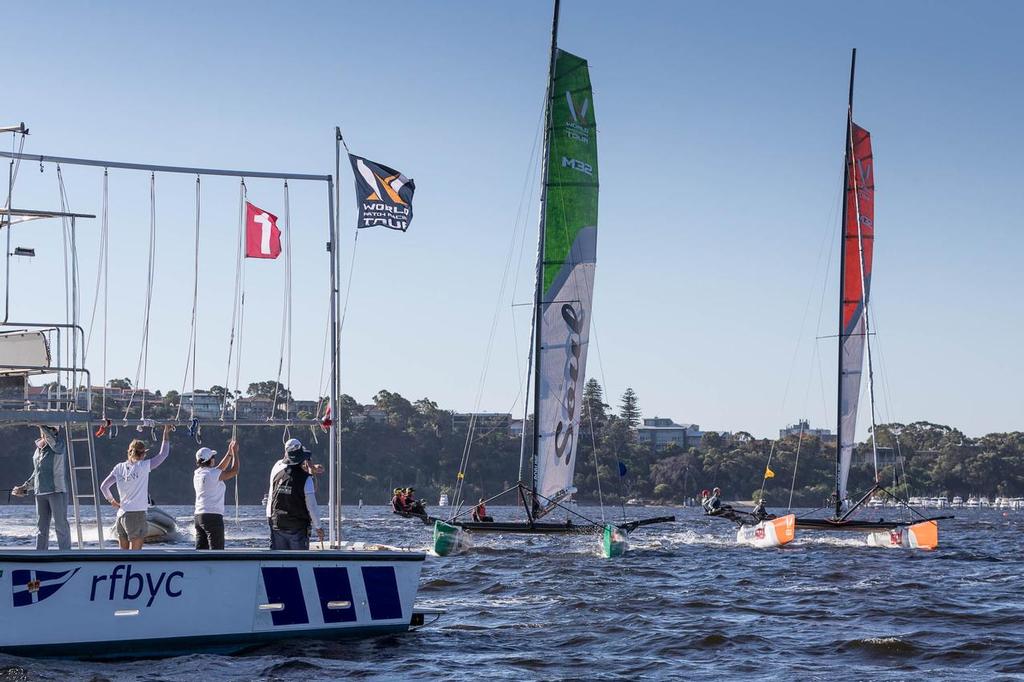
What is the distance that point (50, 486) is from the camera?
15.3m

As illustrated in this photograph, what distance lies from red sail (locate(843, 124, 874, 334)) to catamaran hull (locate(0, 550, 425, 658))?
1510 inches

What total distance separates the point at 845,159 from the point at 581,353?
1951cm

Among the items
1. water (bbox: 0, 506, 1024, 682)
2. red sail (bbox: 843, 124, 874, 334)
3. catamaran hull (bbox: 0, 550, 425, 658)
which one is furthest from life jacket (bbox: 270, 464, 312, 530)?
red sail (bbox: 843, 124, 874, 334)

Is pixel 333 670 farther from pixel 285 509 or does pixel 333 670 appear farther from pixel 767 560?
pixel 767 560

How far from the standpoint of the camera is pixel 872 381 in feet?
167

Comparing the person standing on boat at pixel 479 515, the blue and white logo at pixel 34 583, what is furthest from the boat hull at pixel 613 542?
the blue and white logo at pixel 34 583

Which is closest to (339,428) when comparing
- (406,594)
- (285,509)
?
(285,509)

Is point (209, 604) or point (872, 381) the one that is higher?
point (872, 381)

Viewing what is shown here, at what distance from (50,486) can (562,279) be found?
25046 millimetres

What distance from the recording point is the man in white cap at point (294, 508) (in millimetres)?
16312

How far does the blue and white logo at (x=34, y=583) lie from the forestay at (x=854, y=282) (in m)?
41.2

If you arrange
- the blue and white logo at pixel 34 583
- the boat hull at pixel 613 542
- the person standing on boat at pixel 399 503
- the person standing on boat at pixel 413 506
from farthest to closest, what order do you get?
1. the person standing on boat at pixel 399 503
2. the person standing on boat at pixel 413 506
3. the boat hull at pixel 613 542
4. the blue and white logo at pixel 34 583

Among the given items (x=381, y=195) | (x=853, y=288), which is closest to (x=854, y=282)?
(x=853, y=288)

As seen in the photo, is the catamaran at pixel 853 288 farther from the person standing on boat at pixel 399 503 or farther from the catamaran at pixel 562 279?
the person standing on boat at pixel 399 503
